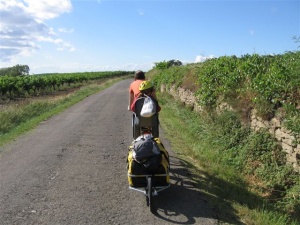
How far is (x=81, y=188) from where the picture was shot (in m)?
5.93

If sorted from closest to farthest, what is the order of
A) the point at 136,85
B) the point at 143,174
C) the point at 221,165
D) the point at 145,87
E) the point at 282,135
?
the point at 143,174, the point at 145,87, the point at 136,85, the point at 282,135, the point at 221,165

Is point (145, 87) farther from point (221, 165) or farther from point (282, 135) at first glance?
A: point (282, 135)

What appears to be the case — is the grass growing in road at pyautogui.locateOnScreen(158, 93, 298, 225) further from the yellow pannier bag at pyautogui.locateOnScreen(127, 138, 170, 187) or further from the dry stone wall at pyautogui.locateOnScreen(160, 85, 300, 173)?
the yellow pannier bag at pyautogui.locateOnScreen(127, 138, 170, 187)

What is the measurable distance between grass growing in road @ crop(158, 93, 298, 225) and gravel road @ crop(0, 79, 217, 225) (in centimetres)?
31

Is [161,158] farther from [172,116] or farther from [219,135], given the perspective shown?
[172,116]

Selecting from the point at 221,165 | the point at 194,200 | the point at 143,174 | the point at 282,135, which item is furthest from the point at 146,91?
the point at 282,135

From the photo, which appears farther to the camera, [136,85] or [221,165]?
[221,165]

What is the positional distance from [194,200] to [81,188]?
2.03 m

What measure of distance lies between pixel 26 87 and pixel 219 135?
31770mm

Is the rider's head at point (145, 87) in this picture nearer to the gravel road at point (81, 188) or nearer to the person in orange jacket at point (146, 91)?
the person in orange jacket at point (146, 91)

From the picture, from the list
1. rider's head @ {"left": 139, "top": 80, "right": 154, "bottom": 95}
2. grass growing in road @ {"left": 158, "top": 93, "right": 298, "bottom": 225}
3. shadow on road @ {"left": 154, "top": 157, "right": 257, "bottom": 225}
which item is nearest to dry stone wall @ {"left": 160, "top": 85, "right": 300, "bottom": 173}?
grass growing in road @ {"left": 158, "top": 93, "right": 298, "bottom": 225}

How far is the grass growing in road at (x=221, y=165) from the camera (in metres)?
4.95

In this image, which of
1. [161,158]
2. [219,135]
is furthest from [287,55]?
[161,158]

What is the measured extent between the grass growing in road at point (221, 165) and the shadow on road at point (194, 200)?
14 millimetres
